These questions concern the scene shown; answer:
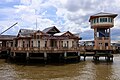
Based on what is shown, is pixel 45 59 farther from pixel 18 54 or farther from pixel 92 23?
pixel 92 23

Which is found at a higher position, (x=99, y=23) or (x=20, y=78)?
(x=99, y=23)

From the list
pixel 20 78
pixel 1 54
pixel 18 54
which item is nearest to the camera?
pixel 20 78

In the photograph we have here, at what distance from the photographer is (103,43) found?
166ft

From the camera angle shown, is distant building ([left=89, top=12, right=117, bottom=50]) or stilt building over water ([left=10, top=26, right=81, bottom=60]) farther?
distant building ([left=89, top=12, right=117, bottom=50])

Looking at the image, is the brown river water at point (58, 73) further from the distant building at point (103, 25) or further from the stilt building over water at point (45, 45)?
the distant building at point (103, 25)

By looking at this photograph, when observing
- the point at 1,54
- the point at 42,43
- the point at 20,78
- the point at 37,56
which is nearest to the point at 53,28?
the point at 42,43

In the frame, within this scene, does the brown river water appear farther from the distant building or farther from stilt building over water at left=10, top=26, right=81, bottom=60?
the distant building

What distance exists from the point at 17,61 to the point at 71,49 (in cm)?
1247

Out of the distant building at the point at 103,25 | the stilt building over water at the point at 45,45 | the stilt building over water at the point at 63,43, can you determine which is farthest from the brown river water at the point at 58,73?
A: the distant building at the point at 103,25

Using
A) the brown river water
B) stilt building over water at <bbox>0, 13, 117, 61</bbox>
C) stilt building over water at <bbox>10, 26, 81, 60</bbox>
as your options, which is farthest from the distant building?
the brown river water

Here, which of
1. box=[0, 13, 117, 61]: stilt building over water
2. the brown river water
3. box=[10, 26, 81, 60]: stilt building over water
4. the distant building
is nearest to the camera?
the brown river water

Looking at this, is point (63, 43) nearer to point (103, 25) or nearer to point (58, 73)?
point (103, 25)

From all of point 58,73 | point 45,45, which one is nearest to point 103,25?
point 45,45

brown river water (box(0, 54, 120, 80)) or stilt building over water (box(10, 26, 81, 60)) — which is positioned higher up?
stilt building over water (box(10, 26, 81, 60))
